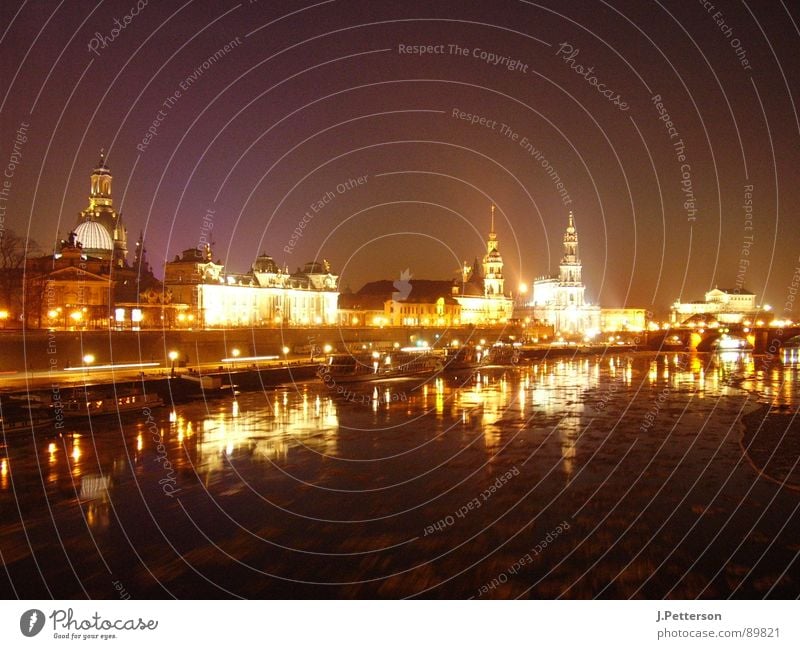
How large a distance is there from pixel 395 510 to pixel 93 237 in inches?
4387

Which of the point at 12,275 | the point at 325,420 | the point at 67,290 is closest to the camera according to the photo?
the point at 325,420

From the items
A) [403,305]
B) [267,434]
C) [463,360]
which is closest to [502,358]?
[463,360]

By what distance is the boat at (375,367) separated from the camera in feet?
201

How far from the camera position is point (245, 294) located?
11244 cm

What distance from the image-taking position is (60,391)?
37719 mm

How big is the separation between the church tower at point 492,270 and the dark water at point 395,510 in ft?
440

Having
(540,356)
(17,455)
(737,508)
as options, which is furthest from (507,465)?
(540,356)

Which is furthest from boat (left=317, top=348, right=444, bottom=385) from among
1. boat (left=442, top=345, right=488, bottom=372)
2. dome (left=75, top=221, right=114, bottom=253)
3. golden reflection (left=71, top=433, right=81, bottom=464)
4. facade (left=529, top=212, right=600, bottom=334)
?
facade (left=529, top=212, right=600, bottom=334)

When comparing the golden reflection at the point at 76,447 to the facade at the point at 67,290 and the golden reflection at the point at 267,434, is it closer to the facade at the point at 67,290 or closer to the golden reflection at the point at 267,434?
the golden reflection at the point at 267,434

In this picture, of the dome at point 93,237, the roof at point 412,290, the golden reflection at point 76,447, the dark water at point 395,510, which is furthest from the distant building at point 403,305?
the golden reflection at point 76,447

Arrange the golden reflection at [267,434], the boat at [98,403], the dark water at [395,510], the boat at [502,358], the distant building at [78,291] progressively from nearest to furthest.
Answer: the dark water at [395,510] < the golden reflection at [267,434] < the boat at [98,403] < the distant building at [78,291] < the boat at [502,358]

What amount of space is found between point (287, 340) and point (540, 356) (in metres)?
42.4

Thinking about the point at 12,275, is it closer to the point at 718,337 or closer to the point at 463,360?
the point at 463,360
